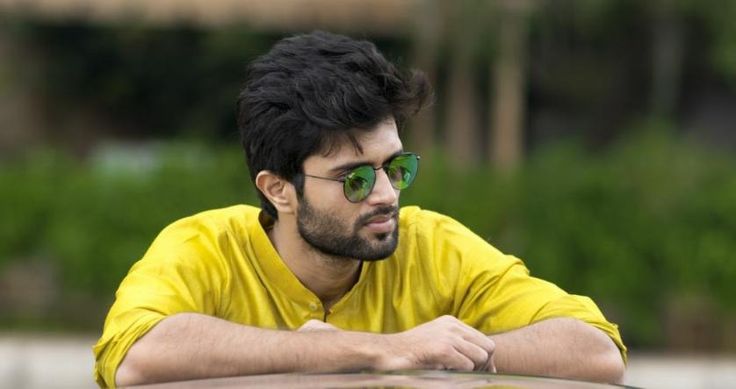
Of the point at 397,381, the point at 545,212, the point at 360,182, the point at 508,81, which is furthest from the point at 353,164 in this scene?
→ the point at 508,81

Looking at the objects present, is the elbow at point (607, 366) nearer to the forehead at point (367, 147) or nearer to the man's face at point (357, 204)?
the man's face at point (357, 204)

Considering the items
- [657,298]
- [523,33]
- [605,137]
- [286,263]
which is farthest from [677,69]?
[286,263]

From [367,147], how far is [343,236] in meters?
0.21

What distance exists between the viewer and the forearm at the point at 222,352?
11.2ft

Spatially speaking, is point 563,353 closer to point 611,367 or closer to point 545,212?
point 611,367

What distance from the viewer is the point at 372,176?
12.1ft

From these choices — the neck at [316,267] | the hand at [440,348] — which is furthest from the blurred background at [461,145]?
the hand at [440,348]

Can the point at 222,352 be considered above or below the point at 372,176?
below

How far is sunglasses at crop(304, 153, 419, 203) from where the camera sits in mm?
3697

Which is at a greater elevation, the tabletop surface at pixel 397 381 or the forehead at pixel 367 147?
the forehead at pixel 367 147

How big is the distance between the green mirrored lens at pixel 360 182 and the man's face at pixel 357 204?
11 mm

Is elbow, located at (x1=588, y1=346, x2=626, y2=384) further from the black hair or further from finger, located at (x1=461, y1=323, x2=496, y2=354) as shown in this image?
the black hair

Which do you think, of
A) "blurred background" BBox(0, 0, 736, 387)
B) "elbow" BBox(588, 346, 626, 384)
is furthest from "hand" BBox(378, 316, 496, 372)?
"blurred background" BBox(0, 0, 736, 387)

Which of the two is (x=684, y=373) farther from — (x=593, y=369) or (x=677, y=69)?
(x=593, y=369)
